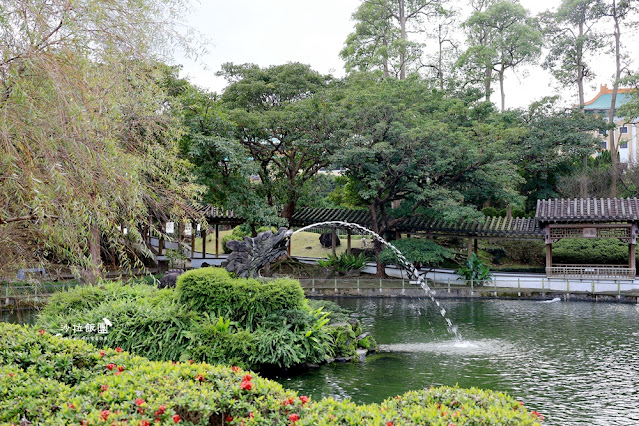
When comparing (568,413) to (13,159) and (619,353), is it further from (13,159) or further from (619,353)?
(13,159)

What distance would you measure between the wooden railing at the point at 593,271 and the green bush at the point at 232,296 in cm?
1361

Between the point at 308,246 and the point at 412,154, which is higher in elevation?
the point at 412,154

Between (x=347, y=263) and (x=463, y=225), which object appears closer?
(x=463, y=225)

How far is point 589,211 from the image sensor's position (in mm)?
20297

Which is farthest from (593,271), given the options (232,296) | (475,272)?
(232,296)

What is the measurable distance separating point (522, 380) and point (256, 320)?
14.9ft

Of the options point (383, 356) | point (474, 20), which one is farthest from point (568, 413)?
point (474, 20)

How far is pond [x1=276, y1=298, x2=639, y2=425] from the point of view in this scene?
850 cm

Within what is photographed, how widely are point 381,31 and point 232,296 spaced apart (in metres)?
23.9

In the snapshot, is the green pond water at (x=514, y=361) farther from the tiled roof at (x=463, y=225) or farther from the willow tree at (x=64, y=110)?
the tiled roof at (x=463, y=225)

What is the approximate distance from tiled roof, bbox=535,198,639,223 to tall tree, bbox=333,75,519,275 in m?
1.39

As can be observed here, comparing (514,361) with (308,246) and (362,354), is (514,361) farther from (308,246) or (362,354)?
(308,246)

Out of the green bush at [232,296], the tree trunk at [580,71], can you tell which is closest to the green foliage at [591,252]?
the tree trunk at [580,71]

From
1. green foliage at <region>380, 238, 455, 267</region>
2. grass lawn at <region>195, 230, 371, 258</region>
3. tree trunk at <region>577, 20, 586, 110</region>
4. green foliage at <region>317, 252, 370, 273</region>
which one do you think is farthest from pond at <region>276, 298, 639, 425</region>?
tree trunk at <region>577, 20, 586, 110</region>
